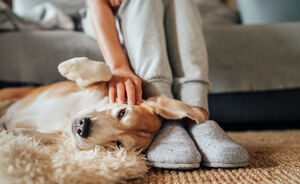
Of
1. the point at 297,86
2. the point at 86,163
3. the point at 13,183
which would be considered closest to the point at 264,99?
the point at 297,86

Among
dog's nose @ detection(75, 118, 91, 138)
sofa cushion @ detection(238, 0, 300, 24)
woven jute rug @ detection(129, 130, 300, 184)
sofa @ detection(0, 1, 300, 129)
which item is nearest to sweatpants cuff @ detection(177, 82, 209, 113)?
woven jute rug @ detection(129, 130, 300, 184)

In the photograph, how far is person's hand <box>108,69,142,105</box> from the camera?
38.1 inches

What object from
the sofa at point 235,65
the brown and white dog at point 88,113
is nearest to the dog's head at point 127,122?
the brown and white dog at point 88,113

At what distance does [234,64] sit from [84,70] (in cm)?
100

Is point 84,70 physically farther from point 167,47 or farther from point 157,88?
point 167,47

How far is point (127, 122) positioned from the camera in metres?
0.87

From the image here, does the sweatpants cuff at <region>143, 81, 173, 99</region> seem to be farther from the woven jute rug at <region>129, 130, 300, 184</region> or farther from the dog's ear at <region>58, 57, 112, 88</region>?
the woven jute rug at <region>129, 130, 300, 184</region>

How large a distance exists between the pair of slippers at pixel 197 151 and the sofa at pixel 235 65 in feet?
2.49

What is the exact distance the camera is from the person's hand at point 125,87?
0.97 m

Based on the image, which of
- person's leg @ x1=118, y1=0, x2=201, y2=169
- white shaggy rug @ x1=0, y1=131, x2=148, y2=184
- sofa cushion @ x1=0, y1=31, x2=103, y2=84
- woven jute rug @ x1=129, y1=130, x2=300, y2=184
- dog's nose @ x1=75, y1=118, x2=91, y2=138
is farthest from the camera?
sofa cushion @ x1=0, y1=31, x2=103, y2=84

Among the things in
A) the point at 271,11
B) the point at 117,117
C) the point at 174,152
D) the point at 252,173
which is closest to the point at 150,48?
the point at 117,117

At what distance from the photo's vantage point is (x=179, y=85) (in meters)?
1.12

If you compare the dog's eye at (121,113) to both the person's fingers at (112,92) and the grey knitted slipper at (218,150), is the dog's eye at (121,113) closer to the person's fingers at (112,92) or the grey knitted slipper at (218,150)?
the person's fingers at (112,92)

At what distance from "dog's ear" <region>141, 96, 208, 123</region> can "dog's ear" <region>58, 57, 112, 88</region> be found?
19 cm
